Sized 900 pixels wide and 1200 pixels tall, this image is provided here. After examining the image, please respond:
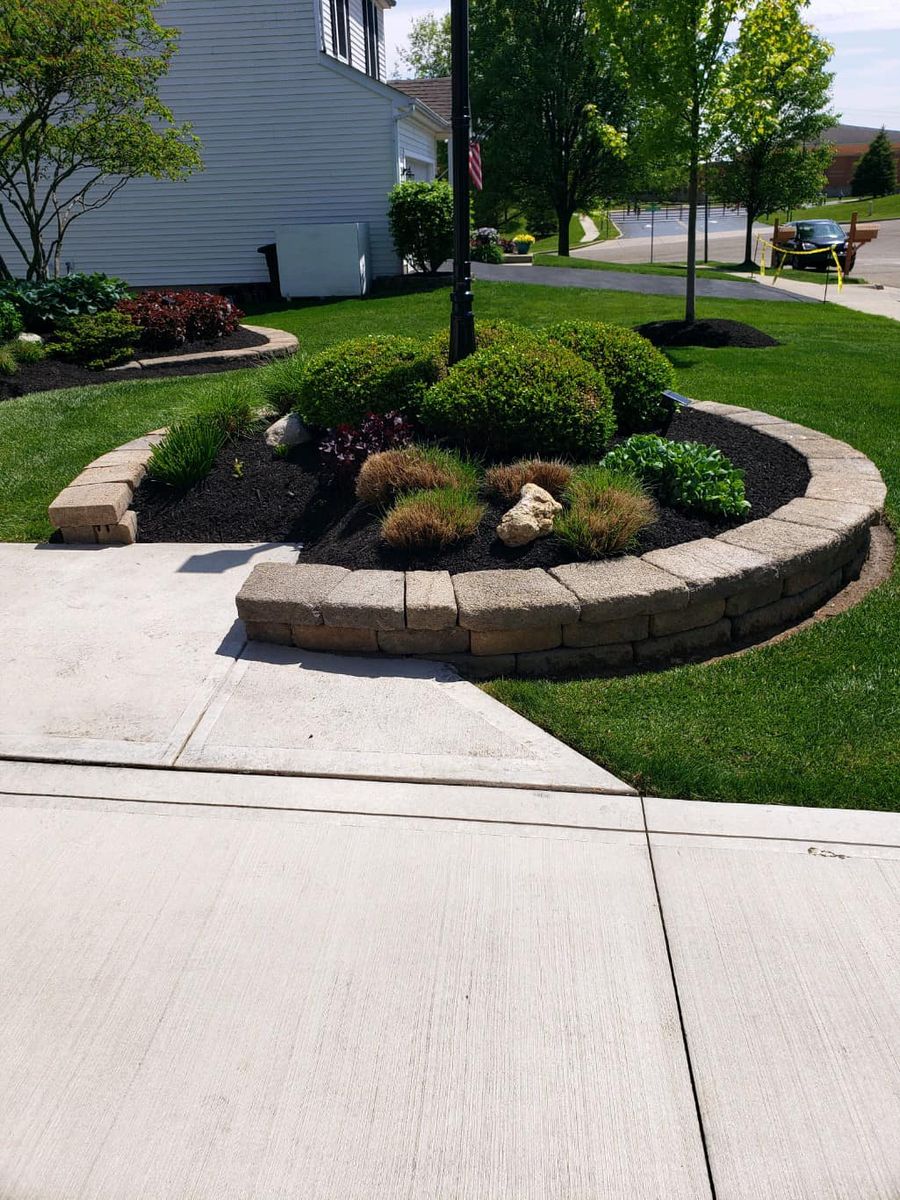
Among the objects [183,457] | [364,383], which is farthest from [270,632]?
[364,383]

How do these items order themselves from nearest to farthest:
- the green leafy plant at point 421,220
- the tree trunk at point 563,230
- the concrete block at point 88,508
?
the concrete block at point 88,508
the green leafy plant at point 421,220
the tree trunk at point 563,230

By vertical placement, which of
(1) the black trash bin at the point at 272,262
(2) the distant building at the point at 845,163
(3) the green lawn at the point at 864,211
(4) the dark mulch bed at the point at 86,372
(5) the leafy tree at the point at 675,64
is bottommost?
(4) the dark mulch bed at the point at 86,372

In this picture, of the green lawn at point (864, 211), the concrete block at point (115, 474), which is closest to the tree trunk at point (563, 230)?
the green lawn at point (864, 211)

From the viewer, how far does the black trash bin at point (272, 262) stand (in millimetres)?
18359

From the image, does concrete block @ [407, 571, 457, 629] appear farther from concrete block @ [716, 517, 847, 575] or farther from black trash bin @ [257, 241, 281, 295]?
black trash bin @ [257, 241, 281, 295]

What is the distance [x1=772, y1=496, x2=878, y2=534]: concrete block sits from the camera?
4.59 m

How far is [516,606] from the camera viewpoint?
3.90 m

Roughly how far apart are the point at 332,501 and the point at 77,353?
5.97 metres

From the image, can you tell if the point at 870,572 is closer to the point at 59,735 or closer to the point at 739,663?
the point at 739,663

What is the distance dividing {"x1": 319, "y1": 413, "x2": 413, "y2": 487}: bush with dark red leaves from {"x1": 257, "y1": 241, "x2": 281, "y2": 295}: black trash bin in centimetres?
1394

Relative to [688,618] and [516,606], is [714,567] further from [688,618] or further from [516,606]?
[516,606]

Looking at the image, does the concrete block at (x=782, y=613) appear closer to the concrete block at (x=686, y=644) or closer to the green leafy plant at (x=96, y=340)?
the concrete block at (x=686, y=644)

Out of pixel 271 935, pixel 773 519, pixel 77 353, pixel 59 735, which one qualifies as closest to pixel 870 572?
pixel 773 519

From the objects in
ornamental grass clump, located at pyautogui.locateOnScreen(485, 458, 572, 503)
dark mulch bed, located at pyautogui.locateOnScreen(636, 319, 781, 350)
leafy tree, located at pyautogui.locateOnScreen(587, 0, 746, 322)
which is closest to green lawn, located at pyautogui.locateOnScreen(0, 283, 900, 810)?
ornamental grass clump, located at pyautogui.locateOnScreen(485, 458, 572, 503)
